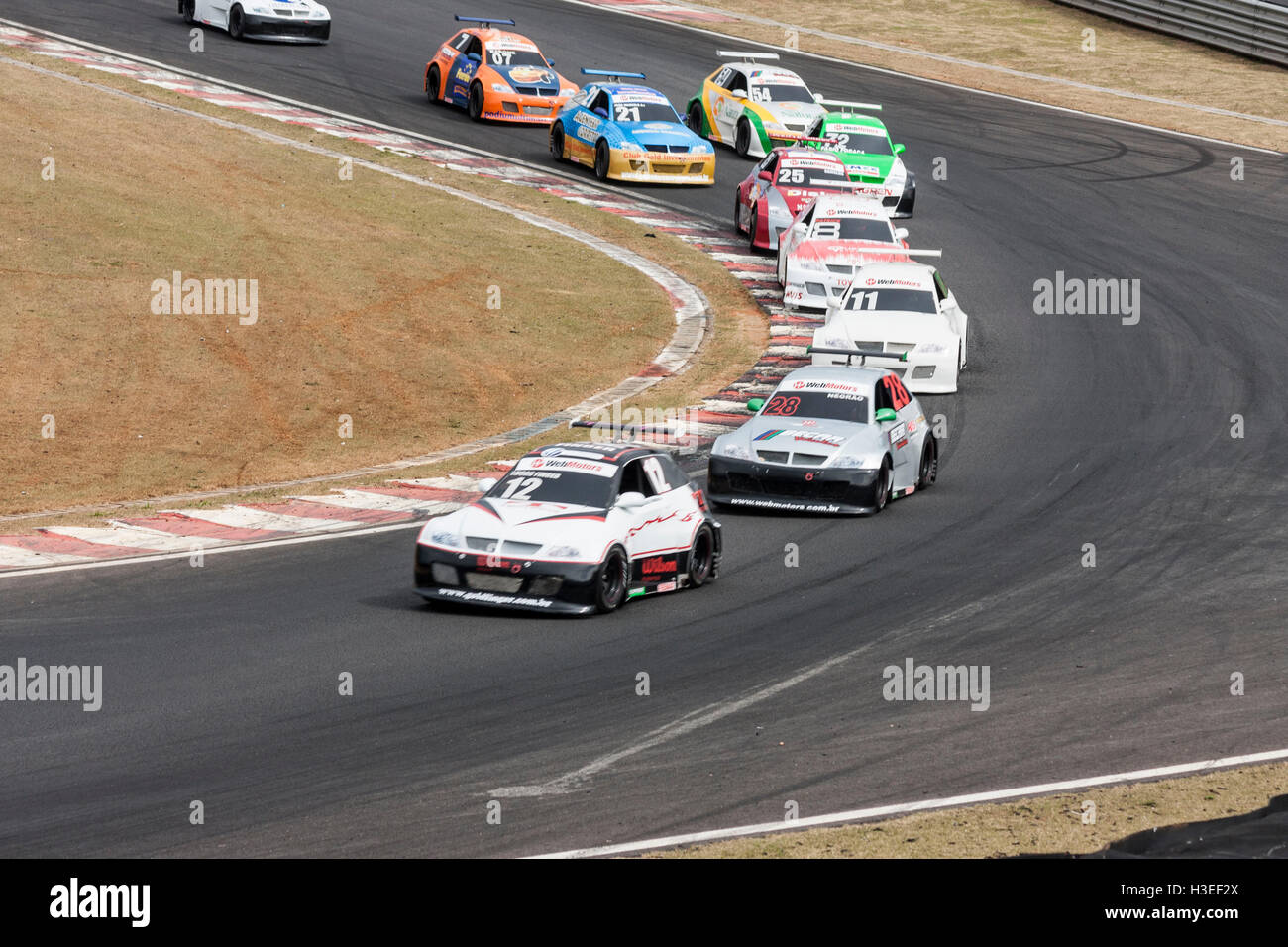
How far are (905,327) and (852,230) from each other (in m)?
4.23

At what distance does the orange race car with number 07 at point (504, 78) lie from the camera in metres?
35.7

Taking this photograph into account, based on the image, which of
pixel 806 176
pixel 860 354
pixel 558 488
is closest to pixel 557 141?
pixel 806 176

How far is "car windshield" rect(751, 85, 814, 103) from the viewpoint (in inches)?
1373

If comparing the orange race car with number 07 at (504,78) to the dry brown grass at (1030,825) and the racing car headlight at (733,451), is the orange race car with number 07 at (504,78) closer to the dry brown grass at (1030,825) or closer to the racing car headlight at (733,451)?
the racing car headlight at (733,451)

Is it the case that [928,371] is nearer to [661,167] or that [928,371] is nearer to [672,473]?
[672,473]

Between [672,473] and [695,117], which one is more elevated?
[695,117]

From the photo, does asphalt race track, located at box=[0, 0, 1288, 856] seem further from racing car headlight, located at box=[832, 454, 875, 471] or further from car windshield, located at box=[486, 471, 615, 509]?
car windshield, located at box=[486, 471, 615, 509]

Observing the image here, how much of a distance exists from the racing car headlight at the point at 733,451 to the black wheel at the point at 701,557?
2.63 m

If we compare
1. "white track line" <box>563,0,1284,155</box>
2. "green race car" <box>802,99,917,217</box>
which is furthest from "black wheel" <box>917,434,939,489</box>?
"white track line" <box>563,0,1284,155</box>

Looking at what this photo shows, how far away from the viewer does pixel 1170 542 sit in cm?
1642

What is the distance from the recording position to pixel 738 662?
497 inches
